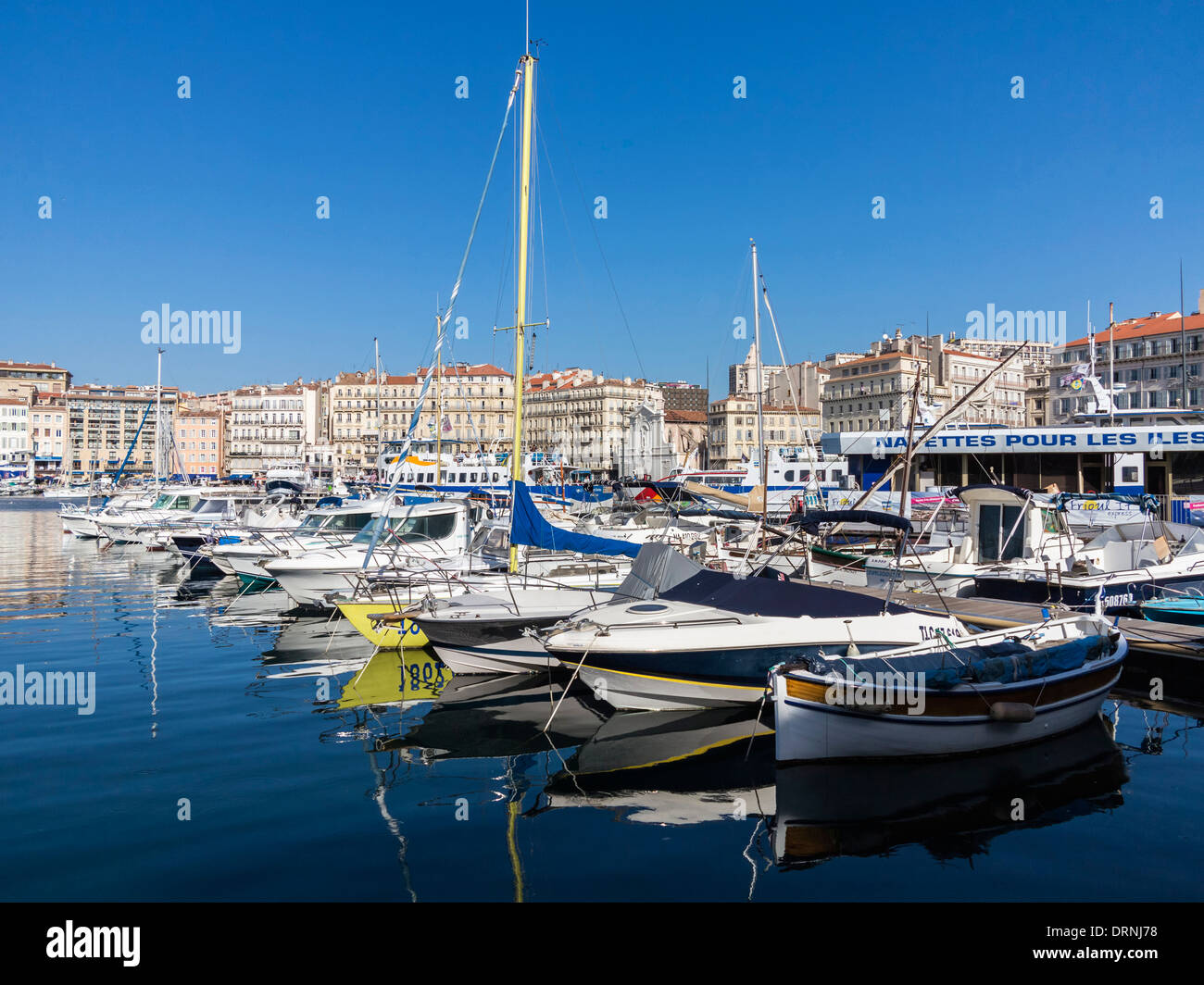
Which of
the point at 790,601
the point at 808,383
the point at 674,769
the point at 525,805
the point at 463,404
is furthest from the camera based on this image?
the point at 463,404

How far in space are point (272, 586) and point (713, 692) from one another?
18.9m

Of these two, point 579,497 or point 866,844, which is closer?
point 866,844

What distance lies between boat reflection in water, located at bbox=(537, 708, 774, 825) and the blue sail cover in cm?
519

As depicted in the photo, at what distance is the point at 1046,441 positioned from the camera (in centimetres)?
4378

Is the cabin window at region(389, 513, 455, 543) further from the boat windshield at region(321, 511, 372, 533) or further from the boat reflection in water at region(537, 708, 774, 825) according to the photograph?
the boat reflection in water at region(537, 708, 774, 825)

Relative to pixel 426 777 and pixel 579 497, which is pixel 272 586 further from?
pixel 579 497

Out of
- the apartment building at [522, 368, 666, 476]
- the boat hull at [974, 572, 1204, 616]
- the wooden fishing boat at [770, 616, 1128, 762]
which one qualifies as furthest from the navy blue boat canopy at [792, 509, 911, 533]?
the apartment building at [522, 368, 666, 476]

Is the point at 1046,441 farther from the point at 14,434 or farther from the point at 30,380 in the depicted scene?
the point at 30,380

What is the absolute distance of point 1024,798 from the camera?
9.76 m

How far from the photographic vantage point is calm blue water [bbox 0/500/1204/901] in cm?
764

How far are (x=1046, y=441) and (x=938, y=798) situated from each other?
3920 cm

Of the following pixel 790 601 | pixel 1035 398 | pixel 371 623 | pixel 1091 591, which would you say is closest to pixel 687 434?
pixel 1035 398

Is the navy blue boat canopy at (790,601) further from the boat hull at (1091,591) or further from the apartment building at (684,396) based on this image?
the apartment building at (684,396)
